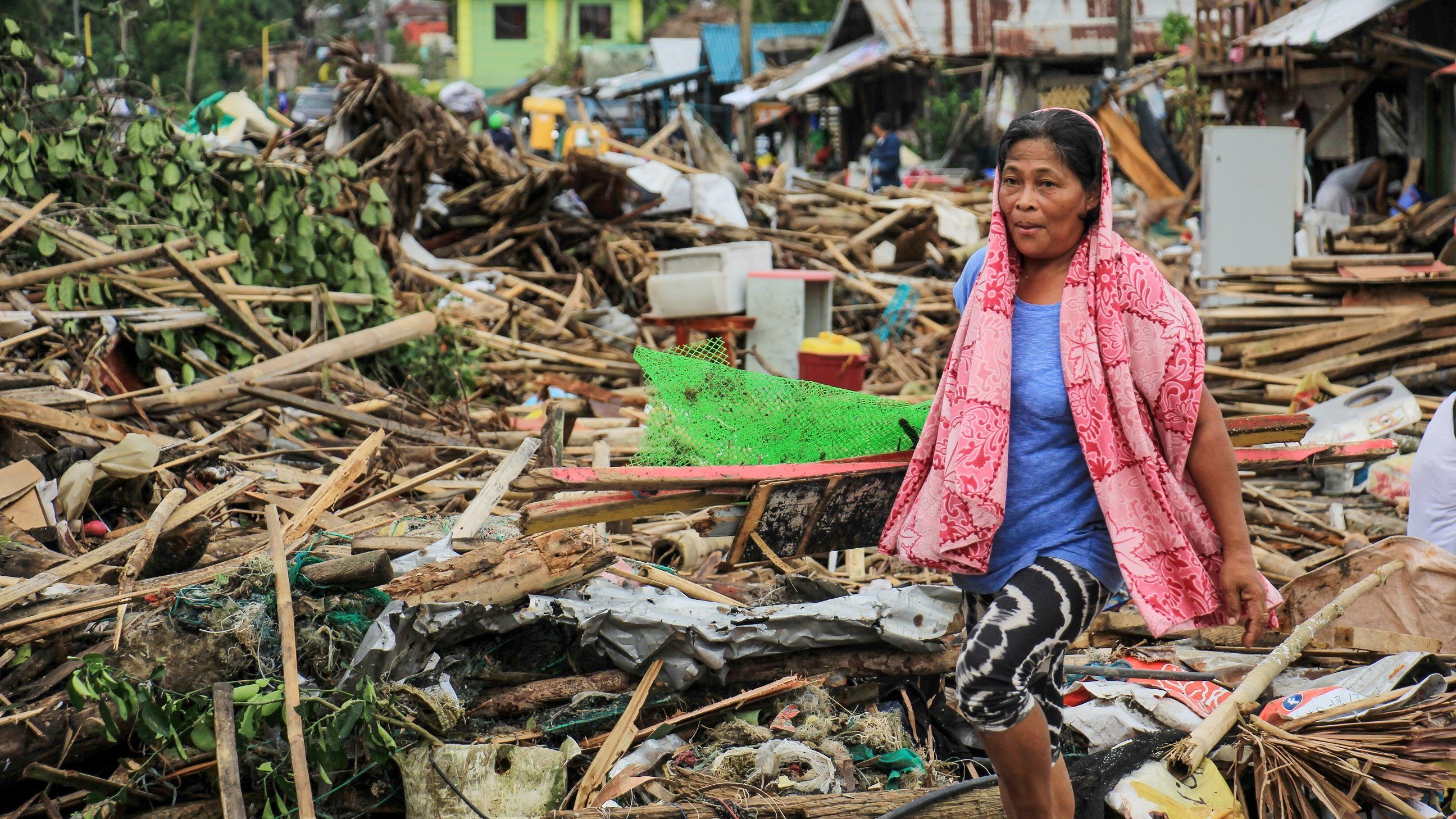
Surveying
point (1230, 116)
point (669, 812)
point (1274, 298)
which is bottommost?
point (669, 812)

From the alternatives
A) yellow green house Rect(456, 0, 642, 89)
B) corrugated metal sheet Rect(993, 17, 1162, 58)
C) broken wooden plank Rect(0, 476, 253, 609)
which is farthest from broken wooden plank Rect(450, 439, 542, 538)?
yellow green house Rect(456, 0, 642, 89)

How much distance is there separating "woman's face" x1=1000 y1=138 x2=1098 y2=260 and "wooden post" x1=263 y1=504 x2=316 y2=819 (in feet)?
6.73

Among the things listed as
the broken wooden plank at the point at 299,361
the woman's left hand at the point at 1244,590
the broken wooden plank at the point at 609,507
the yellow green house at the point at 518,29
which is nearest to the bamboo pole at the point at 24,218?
the broken wooden plank at the point at 299,361

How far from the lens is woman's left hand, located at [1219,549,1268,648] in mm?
2584

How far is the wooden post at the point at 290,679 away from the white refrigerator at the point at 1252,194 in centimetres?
896

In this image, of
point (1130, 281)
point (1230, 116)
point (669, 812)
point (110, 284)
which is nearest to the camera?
point (1130, 281)

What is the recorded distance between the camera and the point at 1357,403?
7.32 m

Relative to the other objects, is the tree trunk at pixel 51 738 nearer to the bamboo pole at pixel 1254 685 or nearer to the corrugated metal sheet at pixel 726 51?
the bamboo pole at pixel 1254 685

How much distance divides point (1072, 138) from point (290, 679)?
2.26m

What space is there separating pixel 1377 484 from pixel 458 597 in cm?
538

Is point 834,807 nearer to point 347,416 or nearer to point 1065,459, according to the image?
point 1065,459

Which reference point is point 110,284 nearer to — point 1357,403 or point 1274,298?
point 1357,403

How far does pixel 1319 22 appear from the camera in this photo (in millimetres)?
12367

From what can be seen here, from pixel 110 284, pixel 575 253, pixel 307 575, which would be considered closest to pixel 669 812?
pixel 307 575
